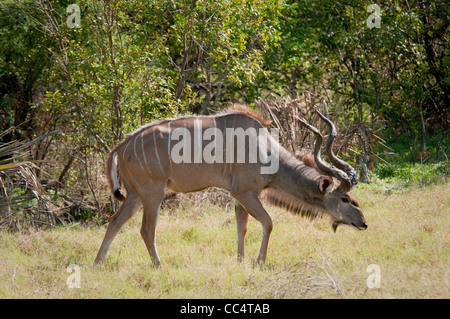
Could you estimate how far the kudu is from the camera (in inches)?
216

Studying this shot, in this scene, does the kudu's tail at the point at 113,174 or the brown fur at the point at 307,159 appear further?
the brown fur at the point at 307,159

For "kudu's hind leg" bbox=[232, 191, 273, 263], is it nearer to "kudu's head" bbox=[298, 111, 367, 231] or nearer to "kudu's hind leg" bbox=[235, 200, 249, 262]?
"kudu's hind leg" bbox=[235, 200, 249, 262]

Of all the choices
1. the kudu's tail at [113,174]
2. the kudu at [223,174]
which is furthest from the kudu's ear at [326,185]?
the kudu's tail at [113,174]

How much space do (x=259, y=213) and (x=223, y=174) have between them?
0.50 m

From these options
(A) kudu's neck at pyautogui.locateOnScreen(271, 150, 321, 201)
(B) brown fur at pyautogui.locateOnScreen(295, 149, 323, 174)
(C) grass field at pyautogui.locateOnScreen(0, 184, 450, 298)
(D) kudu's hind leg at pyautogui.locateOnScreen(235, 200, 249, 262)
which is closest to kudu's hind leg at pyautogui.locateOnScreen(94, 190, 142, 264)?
(C) grass field at pyautogui.locateOnScreen(0, 184, 450, 298)

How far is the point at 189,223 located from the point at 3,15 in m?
3.59

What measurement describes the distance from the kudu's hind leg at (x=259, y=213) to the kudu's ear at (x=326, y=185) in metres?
0.54

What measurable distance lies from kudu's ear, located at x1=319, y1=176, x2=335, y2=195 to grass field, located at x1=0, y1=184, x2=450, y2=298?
50 cm

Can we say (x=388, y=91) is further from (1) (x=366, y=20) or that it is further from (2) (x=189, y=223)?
(2) (x=189, y=223)

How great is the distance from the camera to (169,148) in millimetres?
5543

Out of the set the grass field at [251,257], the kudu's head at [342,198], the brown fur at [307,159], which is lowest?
the grass field at [251,257]

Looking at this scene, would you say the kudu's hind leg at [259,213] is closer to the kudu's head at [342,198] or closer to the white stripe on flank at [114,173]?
the kudu's head at [342,198]

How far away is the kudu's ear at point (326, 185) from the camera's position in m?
5.41
